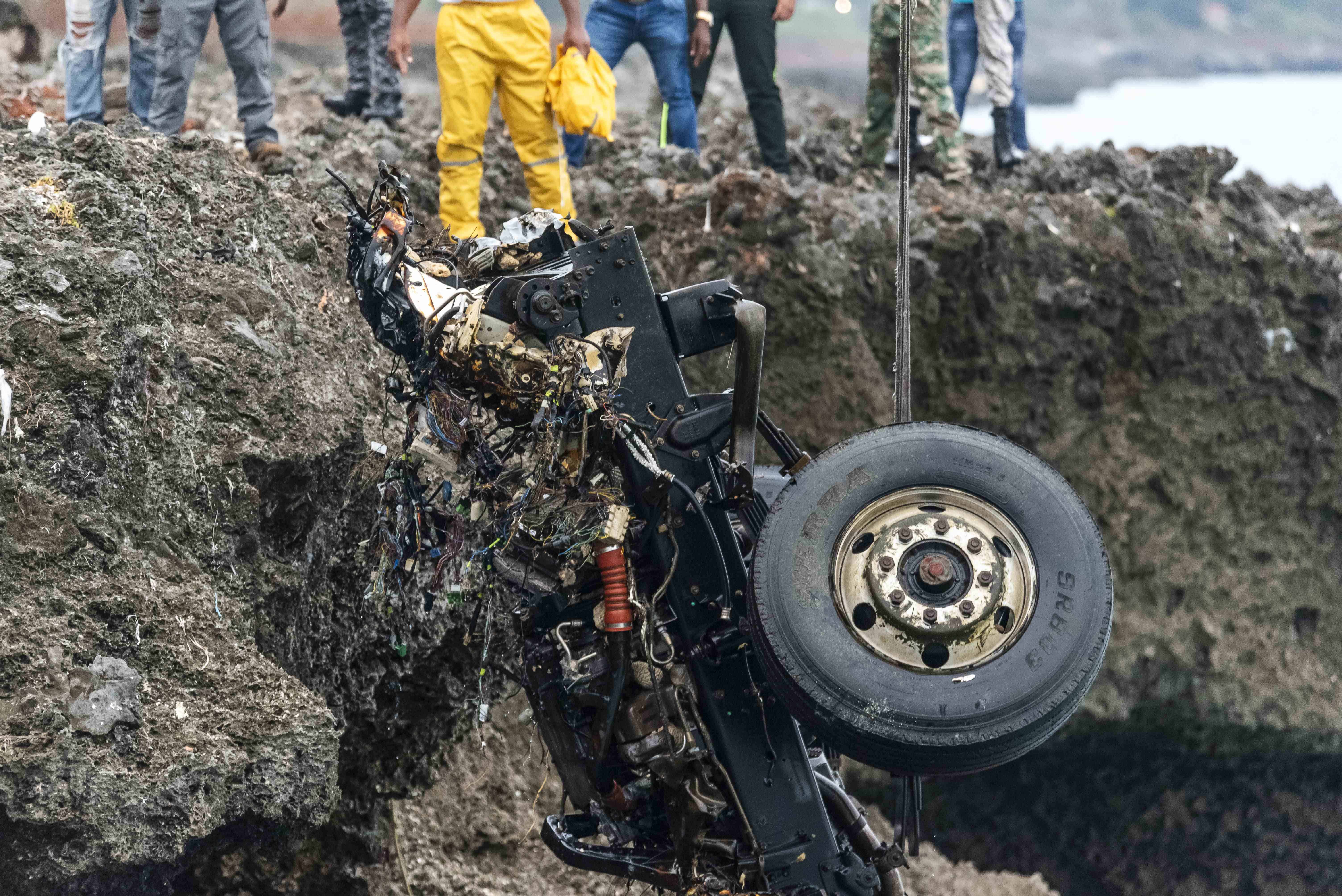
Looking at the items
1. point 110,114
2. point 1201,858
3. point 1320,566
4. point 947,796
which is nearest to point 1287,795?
point 1201,858

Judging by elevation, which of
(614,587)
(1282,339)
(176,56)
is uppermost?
(176,56)

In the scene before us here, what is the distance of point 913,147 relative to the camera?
22.0 feet

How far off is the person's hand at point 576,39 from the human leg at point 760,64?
1.52m

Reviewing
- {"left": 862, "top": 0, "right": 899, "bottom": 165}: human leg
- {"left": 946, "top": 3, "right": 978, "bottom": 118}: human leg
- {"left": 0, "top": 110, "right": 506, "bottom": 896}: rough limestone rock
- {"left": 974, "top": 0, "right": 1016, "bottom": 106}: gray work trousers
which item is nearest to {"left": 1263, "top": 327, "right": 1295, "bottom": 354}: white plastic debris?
{"left": 974, "top": 0, "right": 1016, "bottom": 106}: gray work trousers

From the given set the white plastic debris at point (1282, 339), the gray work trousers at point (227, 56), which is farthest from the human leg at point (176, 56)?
the white plastic debris at point (1282, 339)

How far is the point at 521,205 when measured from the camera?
5.35 meters

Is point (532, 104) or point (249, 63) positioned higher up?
point (249, 63)

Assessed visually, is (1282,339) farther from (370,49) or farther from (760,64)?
(370,49)

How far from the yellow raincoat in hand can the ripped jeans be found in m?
1.50

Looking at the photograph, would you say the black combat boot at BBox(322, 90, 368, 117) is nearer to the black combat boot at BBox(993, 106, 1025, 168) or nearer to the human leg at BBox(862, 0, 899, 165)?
the human leg at BBox(862, 0, 899, 165)

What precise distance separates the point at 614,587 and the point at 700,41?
3880 millimetres

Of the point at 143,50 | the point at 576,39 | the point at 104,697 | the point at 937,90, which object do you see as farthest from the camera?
the point at 937,90

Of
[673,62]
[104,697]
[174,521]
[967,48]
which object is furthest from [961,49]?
[104,697]

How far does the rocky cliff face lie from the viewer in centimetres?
259
